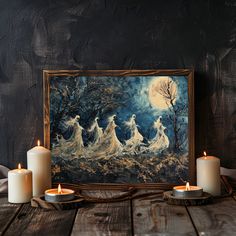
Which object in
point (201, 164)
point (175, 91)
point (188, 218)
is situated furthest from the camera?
point (175, 91)

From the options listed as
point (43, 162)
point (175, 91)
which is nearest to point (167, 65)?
point (175, 91)

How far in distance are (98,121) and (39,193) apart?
0.99ft

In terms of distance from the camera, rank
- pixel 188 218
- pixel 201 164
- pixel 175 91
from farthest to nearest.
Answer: pixel 175 91 → pixel 201 164 → pixel 188 218

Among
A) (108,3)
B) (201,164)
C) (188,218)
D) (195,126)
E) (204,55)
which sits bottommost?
(188,218)

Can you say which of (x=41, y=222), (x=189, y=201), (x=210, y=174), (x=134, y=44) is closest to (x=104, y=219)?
(x=41, y=222)

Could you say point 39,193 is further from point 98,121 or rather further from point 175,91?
point 175,91

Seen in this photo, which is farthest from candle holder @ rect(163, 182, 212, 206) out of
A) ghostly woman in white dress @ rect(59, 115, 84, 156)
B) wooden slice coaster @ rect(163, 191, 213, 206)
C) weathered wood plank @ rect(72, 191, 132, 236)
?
ghostly woman in white dress @ rect(59, 115, 84, 156)

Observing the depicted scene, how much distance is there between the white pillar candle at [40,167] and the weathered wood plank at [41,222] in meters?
0.14

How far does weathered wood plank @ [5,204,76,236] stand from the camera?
45.0 inches

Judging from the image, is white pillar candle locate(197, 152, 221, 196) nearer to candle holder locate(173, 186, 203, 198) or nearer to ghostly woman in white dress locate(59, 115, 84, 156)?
candle holder locate(173, 186, 203, 198)

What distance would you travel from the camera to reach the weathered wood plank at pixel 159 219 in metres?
1.14

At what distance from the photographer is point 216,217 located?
1.25m

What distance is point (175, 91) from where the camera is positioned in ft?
5.28

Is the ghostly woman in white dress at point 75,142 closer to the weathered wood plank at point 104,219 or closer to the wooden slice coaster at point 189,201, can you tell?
the weathered wood plank at point 104,219
